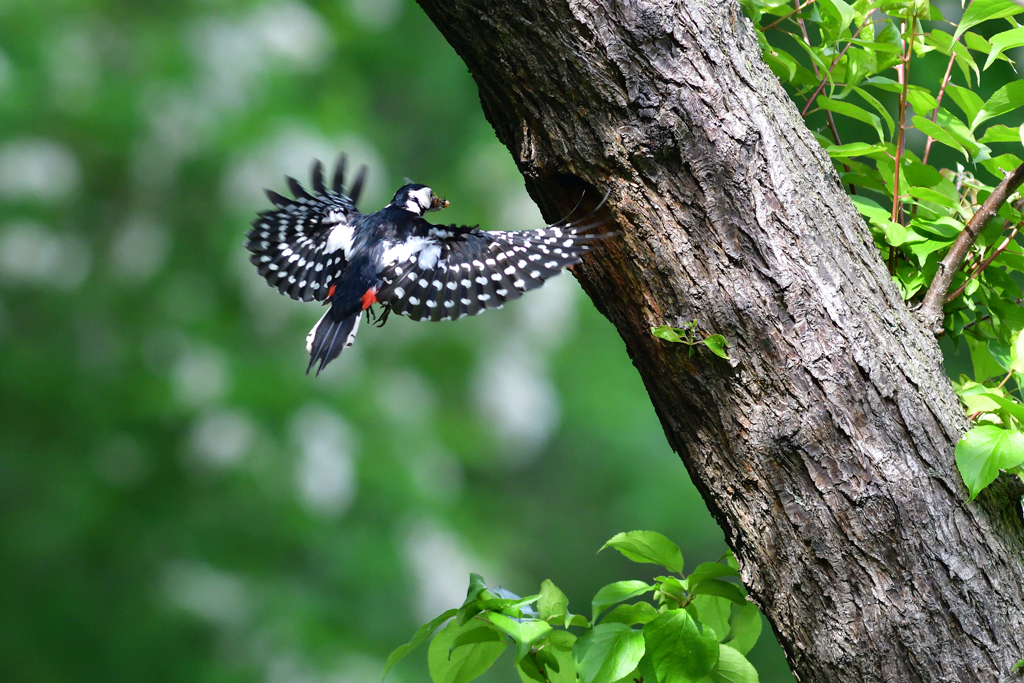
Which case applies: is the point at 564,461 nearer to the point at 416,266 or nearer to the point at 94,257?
the point at 94,257

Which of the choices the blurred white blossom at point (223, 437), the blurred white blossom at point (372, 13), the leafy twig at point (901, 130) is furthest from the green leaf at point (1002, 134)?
the blurred white blossom at point (372, 13)

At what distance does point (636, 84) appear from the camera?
0.84m

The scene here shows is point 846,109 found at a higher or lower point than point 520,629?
higher

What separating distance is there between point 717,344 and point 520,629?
396 mm

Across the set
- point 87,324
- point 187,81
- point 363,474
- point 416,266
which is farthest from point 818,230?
point 87,324

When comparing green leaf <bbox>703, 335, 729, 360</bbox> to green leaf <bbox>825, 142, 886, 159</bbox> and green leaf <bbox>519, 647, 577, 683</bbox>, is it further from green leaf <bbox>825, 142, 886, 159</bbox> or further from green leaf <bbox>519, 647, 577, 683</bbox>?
green leaf <bbox>519, 647, 577, 683</bbox>

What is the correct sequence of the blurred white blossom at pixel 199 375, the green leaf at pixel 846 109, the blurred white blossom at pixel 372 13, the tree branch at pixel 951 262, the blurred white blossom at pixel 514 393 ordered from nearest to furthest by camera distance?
the tree branch at pixel 951 262, the green leaf at pixel 846 109, the blurred white blossom at pixel 199 375, the blurred white blossom at pixel 514 393, the blurred white blossom at pixel 372 13

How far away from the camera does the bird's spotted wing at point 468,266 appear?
90 centimetres

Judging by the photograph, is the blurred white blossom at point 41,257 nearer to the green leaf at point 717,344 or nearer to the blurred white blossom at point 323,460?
the blurred white blossom at point 323,460

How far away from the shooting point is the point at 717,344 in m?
0.86

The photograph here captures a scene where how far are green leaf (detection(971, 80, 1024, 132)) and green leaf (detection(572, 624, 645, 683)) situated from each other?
0.79 meters

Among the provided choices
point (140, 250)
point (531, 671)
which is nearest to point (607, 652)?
point (531, 671)

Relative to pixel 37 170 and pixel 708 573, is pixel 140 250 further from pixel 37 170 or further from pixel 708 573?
pixel 708 573

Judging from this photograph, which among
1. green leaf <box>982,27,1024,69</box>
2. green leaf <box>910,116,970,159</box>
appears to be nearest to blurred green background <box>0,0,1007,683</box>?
green leaf <box>910,116,970,159</box>
